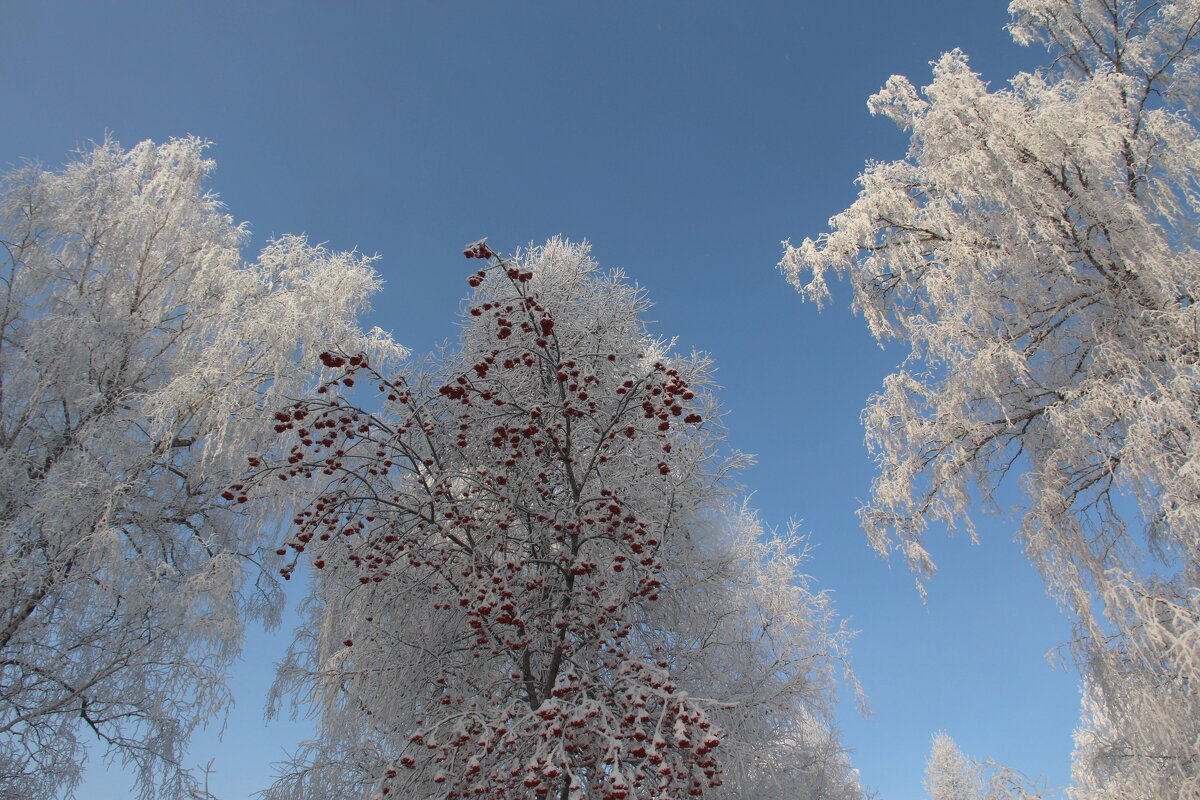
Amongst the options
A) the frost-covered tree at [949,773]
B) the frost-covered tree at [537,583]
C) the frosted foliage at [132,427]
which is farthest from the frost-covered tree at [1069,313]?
the frost-covered tree at [949,773]

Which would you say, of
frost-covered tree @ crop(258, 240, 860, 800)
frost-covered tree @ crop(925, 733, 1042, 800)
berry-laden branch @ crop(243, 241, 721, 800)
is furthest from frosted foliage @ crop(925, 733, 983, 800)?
berry-laden branch @ crop(243, 241, 721, 800)

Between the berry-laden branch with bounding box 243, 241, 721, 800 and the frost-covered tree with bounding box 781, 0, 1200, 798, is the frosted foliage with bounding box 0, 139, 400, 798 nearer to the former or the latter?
the berry-laden branch with bounding box 243, 241, 721, 800

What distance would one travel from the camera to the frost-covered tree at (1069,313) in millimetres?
5188

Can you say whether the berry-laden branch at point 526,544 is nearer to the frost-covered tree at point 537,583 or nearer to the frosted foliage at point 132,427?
the frost-covered tree at point 537,583

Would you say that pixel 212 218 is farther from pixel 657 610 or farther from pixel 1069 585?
pixel 1069 585

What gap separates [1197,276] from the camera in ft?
19.2

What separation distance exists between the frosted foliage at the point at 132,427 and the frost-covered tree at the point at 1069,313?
628 cm

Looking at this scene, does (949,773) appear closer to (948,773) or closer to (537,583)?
(948,773)

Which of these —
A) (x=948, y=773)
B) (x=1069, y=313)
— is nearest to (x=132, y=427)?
(x=1069, y=313)

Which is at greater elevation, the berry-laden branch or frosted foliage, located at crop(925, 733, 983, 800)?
frosted foliage, located at crop(925, 733, 983, 800)

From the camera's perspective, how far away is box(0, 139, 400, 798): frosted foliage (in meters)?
6.66

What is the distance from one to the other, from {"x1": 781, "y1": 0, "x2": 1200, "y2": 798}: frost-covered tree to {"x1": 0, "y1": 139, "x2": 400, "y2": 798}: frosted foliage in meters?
6.28

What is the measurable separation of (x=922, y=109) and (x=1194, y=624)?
17.4 ft

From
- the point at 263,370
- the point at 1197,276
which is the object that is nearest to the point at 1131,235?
the point at 1197,276
